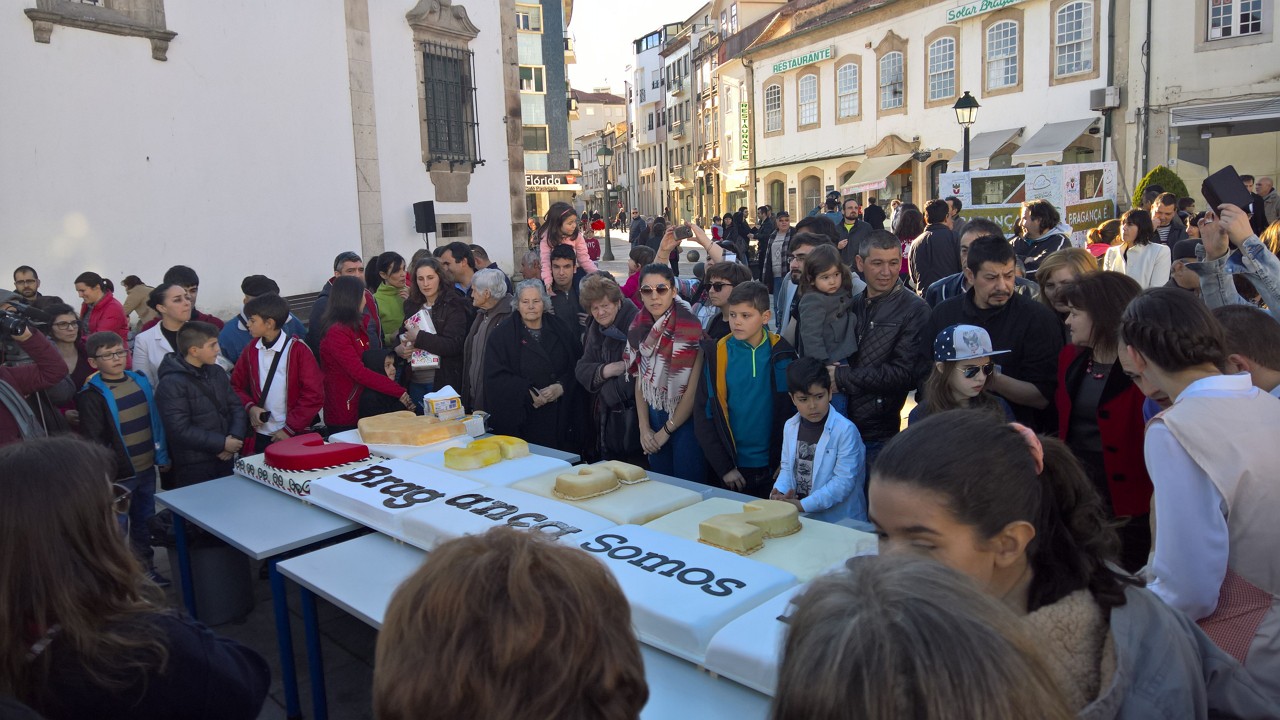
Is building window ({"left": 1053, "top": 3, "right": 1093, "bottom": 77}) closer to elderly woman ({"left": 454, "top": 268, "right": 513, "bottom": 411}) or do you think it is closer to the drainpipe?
the drainpipe

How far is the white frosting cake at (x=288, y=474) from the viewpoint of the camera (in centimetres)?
390

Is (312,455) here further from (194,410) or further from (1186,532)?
(1186,532)

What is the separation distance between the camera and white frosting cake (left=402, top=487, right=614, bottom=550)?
302cm

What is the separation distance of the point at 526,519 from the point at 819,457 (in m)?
1.27

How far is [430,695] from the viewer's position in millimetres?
1145

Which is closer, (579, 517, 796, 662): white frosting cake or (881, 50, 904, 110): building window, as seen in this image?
(579, 517, 796, 662): white frosting cake

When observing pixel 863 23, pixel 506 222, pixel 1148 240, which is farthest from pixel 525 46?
pixel 1148 240

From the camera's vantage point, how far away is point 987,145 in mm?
23375

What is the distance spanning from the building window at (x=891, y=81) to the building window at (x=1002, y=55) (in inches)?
125

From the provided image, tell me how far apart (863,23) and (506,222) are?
17.5 metres

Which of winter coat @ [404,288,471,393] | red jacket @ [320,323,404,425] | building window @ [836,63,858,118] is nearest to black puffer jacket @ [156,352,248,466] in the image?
red jacket @ [320,323,404,425]

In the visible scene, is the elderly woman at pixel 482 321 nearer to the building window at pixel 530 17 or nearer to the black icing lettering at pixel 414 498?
the black icing lettering at pixel 414 498

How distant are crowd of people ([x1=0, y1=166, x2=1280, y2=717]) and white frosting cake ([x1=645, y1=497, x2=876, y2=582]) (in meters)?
0.36

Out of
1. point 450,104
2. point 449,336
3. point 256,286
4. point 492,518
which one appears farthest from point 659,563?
point 450,104
